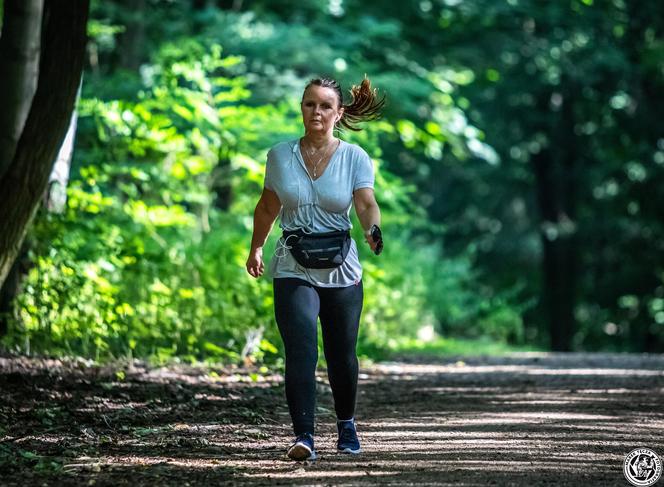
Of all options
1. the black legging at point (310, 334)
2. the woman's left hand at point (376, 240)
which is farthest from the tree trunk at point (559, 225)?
the woman's left hand at point (376, 240)

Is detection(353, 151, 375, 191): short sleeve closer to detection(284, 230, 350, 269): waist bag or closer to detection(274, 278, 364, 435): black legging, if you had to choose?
detection(284, 230, 350, 269): waist bag

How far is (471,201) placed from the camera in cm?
3456

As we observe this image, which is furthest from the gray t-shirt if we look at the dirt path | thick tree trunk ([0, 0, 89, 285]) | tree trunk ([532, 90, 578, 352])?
tree trunk ([532, 90, 578, 352])

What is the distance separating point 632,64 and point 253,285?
16868 mm

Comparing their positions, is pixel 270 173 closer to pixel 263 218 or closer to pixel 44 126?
pixel 263 218

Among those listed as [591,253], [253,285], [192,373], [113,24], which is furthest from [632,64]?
[192,373]

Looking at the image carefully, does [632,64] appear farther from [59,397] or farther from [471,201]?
[59,397]

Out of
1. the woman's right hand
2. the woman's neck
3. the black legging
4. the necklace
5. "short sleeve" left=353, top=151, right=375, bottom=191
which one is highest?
the woman's neck

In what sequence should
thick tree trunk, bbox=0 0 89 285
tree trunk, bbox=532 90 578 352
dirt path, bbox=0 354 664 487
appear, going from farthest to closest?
tree trunk, bbox=532 90 578 352, thick tree trunk, bbox=0 0 89 285, dirt path, bbox=0 354 664 487

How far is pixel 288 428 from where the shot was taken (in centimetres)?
809

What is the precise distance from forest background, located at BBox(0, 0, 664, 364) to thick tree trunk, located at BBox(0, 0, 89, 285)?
2183mm

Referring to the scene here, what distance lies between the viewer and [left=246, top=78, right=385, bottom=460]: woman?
21.9ft

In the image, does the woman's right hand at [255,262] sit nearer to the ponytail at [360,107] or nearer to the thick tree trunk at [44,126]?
the ponytail at [360,107]

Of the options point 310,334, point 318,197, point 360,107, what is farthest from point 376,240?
point 360,107
